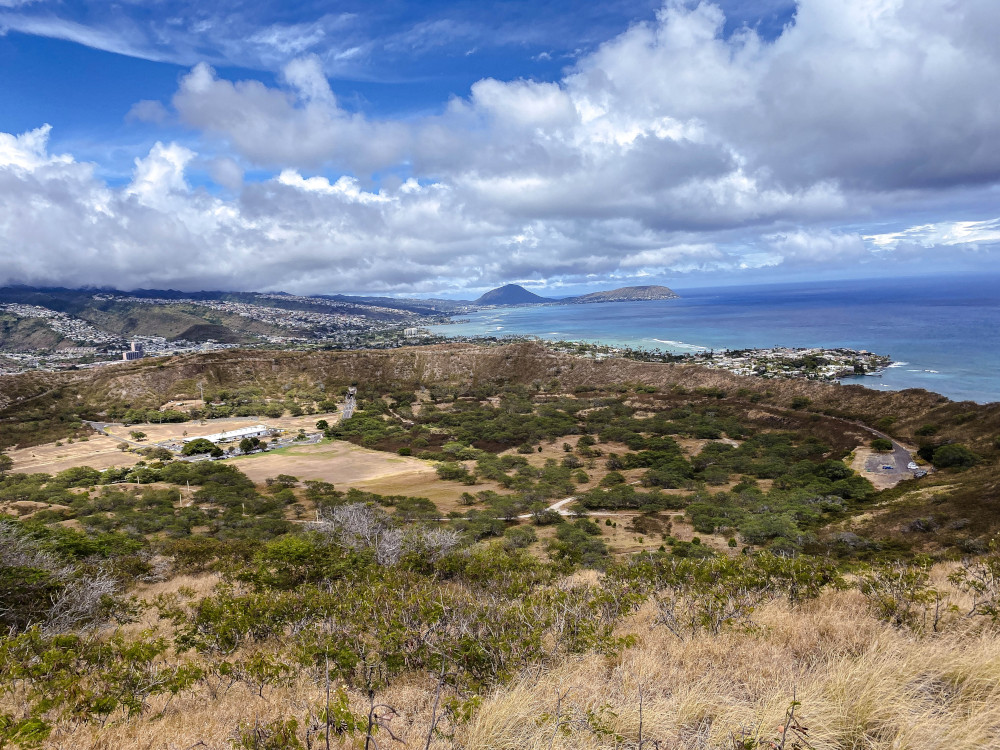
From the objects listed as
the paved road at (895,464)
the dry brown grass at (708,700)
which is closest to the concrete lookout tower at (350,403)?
the paved road at (895,464)

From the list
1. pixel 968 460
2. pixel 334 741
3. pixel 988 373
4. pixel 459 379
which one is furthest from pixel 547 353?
pixel 334 741

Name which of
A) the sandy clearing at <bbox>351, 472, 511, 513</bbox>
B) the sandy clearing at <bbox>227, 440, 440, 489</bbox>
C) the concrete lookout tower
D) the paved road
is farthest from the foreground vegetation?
the concrete lookout tower

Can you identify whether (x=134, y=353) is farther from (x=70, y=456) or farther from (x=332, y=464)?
(x=332, y=464)

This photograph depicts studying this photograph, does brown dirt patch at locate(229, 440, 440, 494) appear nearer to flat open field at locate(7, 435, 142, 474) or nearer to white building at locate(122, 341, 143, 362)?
flat open field at locate(7, 435, 142, 474)

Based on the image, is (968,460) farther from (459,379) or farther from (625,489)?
(459,379)

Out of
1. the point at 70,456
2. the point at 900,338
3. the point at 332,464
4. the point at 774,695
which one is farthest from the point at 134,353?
the point at 900,338
